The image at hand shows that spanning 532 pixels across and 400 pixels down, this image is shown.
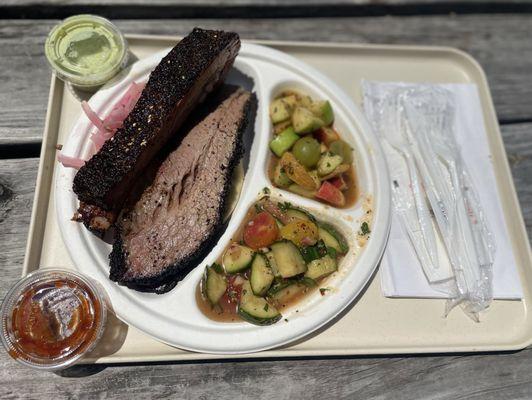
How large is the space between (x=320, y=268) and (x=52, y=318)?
1.56m

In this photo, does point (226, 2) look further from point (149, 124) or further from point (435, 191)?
point (435, 191)

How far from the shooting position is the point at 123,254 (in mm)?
2500

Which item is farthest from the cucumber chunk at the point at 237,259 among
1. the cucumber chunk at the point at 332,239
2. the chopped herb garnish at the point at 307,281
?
the cucumber chunk at the point at 332,239

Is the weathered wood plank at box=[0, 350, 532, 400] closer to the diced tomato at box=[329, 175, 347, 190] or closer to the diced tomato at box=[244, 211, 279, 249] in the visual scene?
the diced tomato at box=[244, 211, 279, 249]

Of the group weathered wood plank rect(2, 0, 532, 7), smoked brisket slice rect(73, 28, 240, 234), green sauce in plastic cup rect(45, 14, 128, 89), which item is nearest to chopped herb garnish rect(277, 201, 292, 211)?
smoked brisket slice rect(73, 28, 240, 234)

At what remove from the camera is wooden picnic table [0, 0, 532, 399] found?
2502mm

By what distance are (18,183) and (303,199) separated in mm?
1953

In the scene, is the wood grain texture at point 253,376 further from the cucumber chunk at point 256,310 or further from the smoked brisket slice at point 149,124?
the smoked brisket slice at point 149,124

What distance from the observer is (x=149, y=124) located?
8.11ft

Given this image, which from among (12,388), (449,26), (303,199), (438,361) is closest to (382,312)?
(438,361)

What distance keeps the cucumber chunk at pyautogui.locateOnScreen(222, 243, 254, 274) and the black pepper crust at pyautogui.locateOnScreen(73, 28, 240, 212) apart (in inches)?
29.4

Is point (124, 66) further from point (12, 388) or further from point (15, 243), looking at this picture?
point (12, 388)

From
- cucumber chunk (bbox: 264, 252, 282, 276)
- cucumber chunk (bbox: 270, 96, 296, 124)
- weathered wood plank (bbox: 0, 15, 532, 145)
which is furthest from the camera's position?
weathered wood plank (bbox: 0, 15, 532, 145)

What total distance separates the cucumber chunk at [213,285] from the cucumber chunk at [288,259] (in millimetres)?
366
